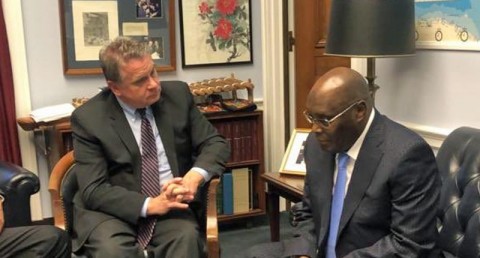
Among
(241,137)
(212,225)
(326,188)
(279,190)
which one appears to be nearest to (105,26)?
(241,137)

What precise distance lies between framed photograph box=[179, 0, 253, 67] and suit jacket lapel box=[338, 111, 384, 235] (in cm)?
219

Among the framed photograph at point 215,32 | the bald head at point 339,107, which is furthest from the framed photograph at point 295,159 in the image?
the bald head at point 339,107

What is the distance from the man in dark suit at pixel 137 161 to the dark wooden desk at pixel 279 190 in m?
0.46

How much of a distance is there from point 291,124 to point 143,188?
1.93 metres

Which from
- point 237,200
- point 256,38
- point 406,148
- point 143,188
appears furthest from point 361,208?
point 256,38

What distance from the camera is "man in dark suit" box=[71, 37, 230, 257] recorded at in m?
2.24

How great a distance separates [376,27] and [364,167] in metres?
0.92

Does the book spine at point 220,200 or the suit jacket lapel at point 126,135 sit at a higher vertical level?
the suit jacket lapel at point 126,135

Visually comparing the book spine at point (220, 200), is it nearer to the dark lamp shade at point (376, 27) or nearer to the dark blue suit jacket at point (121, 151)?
the dark blue suit jacket at point (121, 151)

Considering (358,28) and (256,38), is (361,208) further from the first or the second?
(256,38)

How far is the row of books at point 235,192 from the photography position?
12.1ft

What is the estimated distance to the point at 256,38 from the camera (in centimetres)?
395

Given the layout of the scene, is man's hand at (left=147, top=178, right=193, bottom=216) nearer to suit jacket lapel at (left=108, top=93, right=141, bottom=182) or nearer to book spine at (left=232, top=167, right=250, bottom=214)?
suit jacket lapel at (left=108, top=93, right=141, bottom=182)

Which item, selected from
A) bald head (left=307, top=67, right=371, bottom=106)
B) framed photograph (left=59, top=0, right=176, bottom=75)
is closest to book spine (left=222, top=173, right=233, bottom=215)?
framed photograph (left=59, top=0, right=176, bottom=75)
